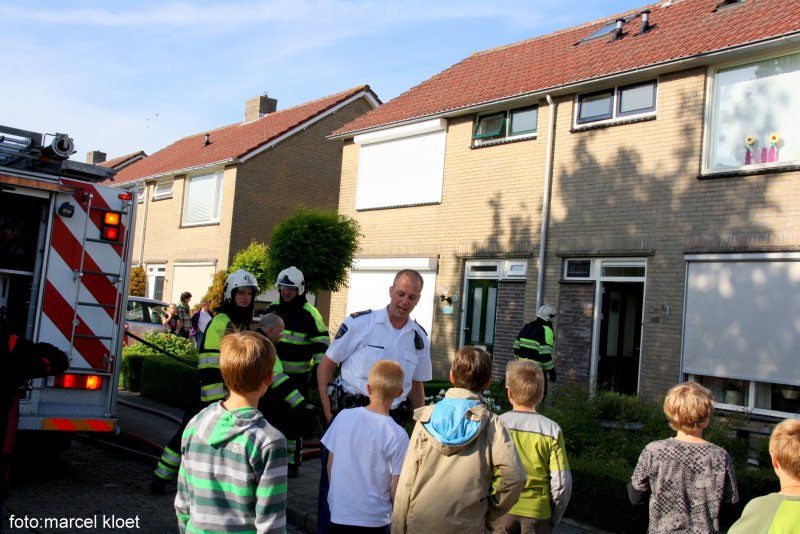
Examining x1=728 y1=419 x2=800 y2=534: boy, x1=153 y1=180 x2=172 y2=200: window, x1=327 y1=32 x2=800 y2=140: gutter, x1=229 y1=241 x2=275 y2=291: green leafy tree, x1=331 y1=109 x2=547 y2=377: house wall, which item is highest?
x1=327 y1=32 x2=800 y2=140: gutter

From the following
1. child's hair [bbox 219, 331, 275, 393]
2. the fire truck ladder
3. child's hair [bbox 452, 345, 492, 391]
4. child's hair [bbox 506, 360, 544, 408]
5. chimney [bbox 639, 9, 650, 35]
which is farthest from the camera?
chimney [bbox 639, 9, 650, 35]

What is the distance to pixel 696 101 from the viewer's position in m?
12.7

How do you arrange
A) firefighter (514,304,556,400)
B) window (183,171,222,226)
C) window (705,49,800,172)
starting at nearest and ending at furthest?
1. firefighter (514,304,556,400)
2. window (705,49,800,172)
3. window (183,171,222,226)

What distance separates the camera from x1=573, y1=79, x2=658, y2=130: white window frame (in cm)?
1349

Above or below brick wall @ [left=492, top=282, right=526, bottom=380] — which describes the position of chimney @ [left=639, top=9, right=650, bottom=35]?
above

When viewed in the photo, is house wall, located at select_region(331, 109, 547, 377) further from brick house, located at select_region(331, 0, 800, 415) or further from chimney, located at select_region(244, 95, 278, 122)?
chimney, located at select_region(244, 95, 278, 122)

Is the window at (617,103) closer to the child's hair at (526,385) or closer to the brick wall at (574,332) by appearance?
the brick wall at (574,332)

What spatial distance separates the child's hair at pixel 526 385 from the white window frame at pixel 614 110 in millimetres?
10063

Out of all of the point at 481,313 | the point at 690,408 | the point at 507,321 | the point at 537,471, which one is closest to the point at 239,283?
the point at 537,471

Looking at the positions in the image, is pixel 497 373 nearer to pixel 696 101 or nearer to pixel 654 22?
pixel 696 101

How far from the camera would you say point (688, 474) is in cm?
400

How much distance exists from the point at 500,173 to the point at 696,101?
170 inches

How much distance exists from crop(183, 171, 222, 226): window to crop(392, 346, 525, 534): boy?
23.2 metres

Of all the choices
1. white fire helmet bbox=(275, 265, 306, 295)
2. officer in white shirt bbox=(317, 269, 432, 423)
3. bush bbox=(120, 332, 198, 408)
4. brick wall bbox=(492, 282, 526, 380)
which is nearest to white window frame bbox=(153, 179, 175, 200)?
bush bbox=(120, 332, 198, 408)
